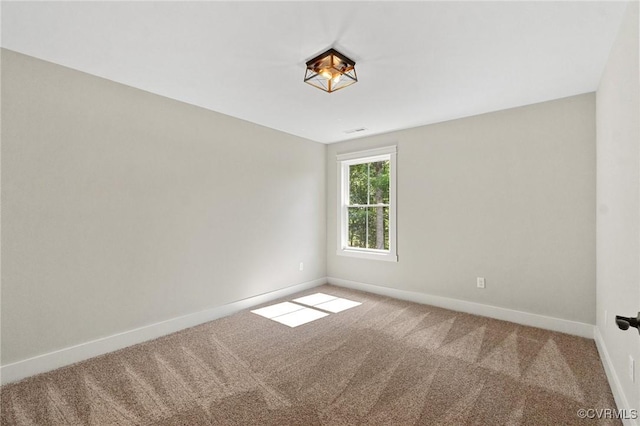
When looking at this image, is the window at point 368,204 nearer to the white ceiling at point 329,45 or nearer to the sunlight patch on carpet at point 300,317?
the sunlight patch on carpet at point 300,317

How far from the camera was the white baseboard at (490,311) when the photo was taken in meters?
2.92

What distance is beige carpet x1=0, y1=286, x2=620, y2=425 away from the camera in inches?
70.4

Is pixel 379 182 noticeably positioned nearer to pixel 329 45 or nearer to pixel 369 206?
pixel 369 206

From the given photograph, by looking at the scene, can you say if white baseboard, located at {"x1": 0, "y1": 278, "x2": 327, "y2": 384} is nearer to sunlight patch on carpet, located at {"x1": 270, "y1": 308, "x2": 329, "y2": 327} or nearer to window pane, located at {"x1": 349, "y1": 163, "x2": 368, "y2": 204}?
sunlight patch on carpet, located at {"x1": 270, "y1": 308, "x2": 329, "y2": 327}

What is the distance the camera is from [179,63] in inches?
91.6

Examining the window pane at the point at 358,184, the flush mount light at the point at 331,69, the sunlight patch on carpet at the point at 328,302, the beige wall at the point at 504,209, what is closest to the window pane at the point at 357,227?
the window pane at the point at 358,184

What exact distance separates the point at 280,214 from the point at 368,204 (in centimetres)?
146

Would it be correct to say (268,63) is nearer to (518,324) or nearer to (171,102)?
(171,102)

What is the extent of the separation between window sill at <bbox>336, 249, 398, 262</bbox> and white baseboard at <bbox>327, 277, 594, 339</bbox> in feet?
1.43

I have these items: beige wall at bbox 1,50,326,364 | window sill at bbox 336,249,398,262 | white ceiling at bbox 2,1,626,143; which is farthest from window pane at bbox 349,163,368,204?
white ceiling at bbox 2,1,626,143

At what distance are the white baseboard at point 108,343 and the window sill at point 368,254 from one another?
1652 millimetres

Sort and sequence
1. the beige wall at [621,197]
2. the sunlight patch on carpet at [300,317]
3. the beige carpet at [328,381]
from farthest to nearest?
the sunlight patch on carpet at [300,317] → the beige carpet at [328,381] → the beige wall at [621,197]

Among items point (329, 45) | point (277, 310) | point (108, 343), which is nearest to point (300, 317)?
point (277, 310)

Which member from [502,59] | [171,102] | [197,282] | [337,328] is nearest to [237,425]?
[337,328]
